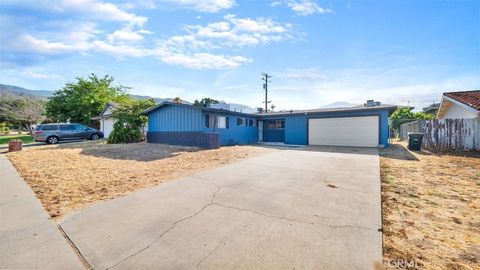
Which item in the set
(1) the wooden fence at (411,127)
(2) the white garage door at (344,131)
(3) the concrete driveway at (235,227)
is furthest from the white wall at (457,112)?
(3) the concrete driveway at (235,227)

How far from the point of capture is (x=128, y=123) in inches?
671

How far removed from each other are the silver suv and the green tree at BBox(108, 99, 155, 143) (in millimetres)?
4180

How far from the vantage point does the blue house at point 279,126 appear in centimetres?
1398

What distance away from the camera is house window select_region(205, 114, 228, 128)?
46.7ft

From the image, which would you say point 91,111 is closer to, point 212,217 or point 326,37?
point 326,37

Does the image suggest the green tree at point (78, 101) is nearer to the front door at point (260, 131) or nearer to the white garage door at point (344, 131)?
the front door at point (260, 131)

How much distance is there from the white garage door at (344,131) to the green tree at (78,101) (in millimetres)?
21585

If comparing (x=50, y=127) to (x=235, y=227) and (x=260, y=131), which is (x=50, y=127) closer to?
(x=260, y=131)

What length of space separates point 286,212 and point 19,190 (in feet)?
20.3

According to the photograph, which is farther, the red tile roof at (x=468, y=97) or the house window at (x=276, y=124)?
the house window at (x=276, y=124)

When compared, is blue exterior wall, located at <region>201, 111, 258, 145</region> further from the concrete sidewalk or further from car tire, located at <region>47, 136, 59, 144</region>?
car tire, located at <region>47, 136, 59, 144</region>

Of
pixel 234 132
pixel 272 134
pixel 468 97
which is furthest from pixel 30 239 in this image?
pixel 468 97

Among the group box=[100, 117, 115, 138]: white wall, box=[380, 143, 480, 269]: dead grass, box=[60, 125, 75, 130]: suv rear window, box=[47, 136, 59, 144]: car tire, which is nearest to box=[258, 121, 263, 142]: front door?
box=[380, 143, 480, 269]: dead grass

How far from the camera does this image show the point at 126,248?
2.63 m
